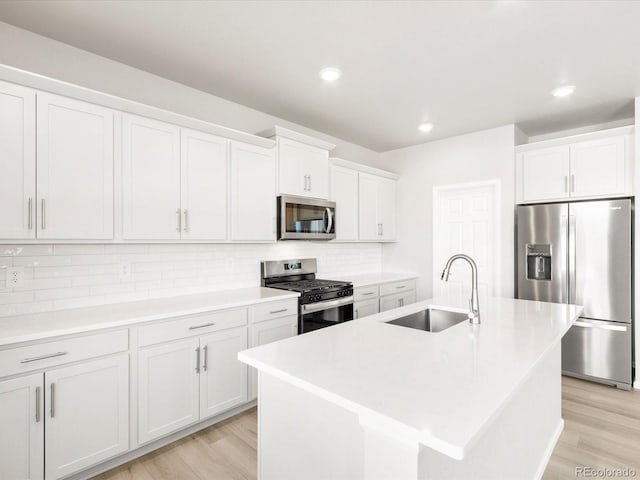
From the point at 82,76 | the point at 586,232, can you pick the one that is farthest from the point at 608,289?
the point at 82,76

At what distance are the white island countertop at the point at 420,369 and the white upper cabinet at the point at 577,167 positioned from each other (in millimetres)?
2111

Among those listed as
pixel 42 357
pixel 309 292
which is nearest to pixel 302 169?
pixel 309 292

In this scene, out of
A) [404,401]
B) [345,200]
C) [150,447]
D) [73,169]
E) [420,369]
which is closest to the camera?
[404,401]

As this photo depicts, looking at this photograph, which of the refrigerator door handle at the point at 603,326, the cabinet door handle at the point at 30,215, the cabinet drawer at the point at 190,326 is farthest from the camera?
the refrigerator door handle at the point at 603,326

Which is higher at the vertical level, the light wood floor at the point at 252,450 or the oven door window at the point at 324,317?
the oven door window at the point at 324,317

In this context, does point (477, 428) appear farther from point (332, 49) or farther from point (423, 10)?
point (332, 49)

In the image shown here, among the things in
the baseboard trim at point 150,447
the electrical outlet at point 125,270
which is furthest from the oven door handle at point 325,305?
the electrical outlet at point 125,270

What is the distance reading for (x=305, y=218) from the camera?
3617 millimetres

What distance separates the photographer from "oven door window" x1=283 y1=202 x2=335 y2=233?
345cm

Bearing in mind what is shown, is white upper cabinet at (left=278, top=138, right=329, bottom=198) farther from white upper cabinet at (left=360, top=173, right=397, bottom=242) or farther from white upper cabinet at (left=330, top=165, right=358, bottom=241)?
white upper cabinet at (left=360, top=173, right=397, bottom=242)

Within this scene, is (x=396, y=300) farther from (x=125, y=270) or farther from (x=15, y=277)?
(x=15, y=277)

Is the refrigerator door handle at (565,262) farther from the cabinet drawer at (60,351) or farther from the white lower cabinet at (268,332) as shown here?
the cabinet drawer at (60,351)

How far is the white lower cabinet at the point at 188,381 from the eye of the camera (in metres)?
2.23

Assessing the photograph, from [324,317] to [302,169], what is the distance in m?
1.49
